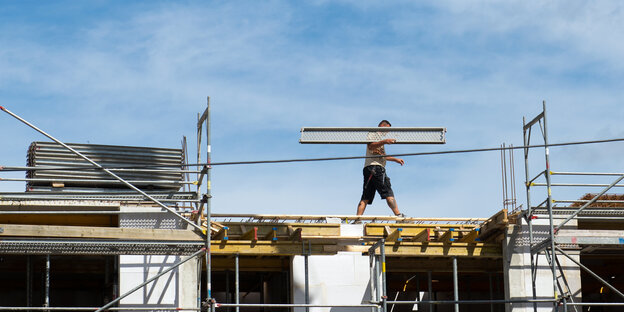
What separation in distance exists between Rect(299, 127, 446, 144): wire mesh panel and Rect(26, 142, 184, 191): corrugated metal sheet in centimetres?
269

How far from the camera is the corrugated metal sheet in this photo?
63.7 ft

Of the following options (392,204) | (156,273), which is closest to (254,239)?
(156,273)

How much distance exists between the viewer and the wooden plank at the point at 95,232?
1705 centimetres

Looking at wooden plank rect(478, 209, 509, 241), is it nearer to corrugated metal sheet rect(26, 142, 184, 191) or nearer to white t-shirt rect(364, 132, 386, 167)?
white t-shirt rect(364, 132, 386, 167)

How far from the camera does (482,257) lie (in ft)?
69.8

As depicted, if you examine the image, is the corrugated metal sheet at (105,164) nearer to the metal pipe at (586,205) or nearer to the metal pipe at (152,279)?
the metal pipe at (152,279)

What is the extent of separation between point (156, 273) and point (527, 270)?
7.50 meters

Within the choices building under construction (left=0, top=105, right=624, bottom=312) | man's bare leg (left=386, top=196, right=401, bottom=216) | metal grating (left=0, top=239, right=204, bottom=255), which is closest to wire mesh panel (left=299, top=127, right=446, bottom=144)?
building under construction (left=0, top=105, right=624, bottom=312)

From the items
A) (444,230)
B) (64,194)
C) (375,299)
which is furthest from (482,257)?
(64,194)

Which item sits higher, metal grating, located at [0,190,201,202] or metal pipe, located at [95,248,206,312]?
metal grating, located at [0,190,201,202]

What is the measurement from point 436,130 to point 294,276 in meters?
4.16

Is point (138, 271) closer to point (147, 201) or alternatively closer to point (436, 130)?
point (147, 201)

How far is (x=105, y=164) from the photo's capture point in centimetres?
1988

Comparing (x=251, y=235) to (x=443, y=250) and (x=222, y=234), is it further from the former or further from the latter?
(x=443, y=250)
